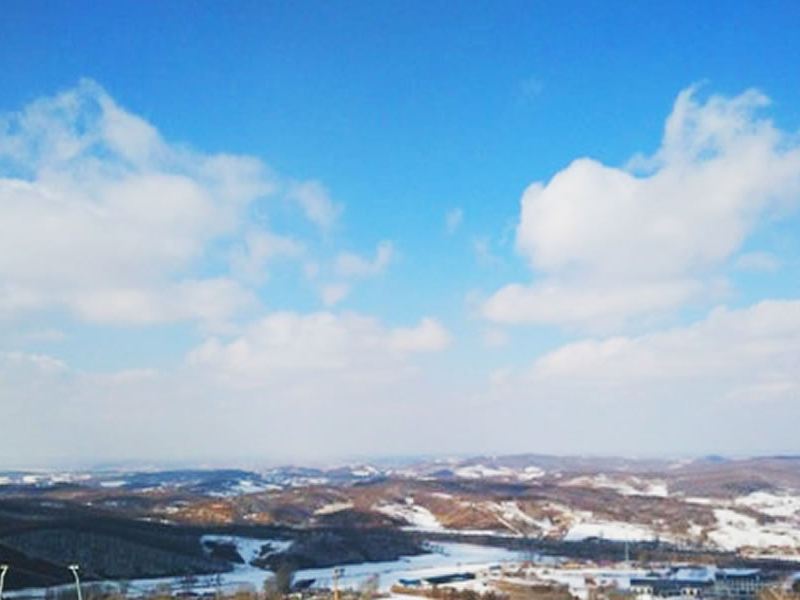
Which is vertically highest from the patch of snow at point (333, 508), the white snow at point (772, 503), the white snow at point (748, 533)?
the patch of snow at point (333, 508)

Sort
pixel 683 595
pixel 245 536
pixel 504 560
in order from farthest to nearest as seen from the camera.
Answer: pixel 245 536
pixel 504 560
pixel 683 595

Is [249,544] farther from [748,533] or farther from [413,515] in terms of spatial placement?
[748,533]

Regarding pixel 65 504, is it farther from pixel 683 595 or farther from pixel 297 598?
pixel 683 595

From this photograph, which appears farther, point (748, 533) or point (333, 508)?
point (333, 508)

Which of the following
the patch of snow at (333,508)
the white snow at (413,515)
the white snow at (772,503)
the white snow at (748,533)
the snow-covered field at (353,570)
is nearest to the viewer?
the snow-covered field at (353,570)

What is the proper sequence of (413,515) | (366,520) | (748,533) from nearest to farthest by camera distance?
1. (748,533)
2. (366,520)
3. (413,515)

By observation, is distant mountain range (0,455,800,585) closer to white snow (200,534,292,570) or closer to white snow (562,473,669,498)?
white snow (200,534,292,570)

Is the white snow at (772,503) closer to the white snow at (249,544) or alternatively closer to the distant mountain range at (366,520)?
the distant mountain range at (366,520)

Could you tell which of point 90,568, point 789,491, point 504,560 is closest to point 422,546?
point 504,560

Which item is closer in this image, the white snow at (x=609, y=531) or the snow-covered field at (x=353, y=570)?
the snow-covered field at (x=353, y=570)

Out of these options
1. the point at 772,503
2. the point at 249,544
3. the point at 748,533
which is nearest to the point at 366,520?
the point at 249,544

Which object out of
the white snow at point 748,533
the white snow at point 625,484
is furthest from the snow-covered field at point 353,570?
the white snow at point 625,484
